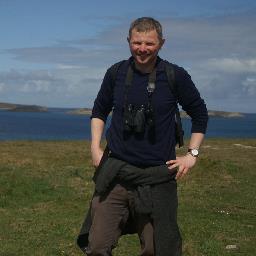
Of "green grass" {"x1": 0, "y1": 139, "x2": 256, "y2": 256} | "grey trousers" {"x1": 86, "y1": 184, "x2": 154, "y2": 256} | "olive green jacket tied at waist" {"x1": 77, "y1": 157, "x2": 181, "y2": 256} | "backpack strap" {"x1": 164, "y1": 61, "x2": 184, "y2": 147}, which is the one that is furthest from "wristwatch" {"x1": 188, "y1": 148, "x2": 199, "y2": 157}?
"green grass" {"x1": 0, "y1": 139, "x2": 256, "y2": 256}

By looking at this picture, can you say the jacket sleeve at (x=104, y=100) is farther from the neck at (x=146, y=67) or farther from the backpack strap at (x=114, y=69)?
the neck at (x=146, y=67)

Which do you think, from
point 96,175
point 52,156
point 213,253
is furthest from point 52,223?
point 52,156

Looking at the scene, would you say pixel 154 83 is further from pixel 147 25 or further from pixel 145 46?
pixel 147 25

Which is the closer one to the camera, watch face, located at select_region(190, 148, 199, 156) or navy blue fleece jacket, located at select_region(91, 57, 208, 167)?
navy blue fleece jacket, located at select_region(91, 57, 208, 167)

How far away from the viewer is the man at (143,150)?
563 cm

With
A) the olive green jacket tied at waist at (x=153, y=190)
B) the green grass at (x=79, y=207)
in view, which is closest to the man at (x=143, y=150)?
the olive green jacket tied at waist at (x=153, y=190)

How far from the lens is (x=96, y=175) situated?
5.93 metres

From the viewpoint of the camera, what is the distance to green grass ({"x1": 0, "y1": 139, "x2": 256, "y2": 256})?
1024 centimetres

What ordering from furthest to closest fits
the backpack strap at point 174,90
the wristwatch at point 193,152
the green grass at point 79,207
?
1. the green grass at point 79,207
2. the wristwatch at point 193,152
3. the backpack strap at point 174,90

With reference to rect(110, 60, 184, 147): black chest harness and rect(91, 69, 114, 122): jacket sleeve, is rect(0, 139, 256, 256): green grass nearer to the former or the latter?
rect(91, 69, 114, 122): jacket sleeve

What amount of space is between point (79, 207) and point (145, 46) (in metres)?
9.17

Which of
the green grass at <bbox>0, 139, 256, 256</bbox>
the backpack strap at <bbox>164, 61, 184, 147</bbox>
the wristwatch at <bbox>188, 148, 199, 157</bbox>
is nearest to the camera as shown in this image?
the backpack strap at <bbox>164, 61, 184, 147</bbox>

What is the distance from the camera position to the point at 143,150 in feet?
18.7

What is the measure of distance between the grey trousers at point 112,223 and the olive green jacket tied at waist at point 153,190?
0.25 feet
